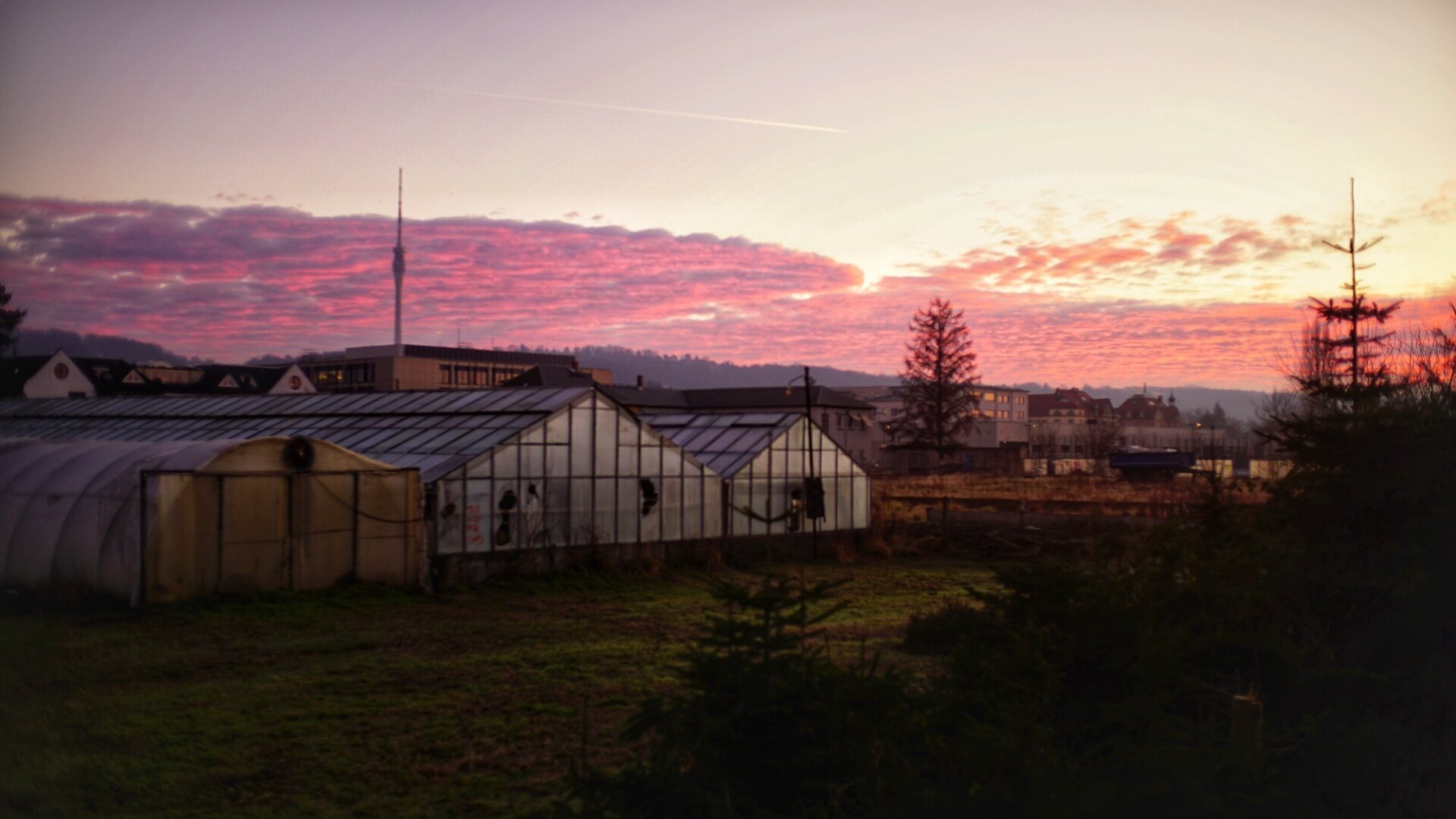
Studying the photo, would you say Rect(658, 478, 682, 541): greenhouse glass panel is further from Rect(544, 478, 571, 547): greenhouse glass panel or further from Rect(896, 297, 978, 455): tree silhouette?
Rect(896, 297, 978, 455): tree silhouette

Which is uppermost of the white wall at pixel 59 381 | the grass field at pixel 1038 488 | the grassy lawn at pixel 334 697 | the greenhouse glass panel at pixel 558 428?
the white wall at pixel 59 381

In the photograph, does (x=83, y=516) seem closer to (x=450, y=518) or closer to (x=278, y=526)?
(x=278, y=526)

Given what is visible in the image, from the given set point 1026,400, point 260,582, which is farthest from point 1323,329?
point 1026,400

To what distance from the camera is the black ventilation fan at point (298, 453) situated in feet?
71.2

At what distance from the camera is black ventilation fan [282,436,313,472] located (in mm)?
21688

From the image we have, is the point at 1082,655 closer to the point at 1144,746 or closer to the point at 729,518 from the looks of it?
the point at 1144,746

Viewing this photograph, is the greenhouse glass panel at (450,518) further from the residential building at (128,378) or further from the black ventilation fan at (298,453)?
the residential building at (128,378)

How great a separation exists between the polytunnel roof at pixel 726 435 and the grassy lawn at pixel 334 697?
8.80 meters

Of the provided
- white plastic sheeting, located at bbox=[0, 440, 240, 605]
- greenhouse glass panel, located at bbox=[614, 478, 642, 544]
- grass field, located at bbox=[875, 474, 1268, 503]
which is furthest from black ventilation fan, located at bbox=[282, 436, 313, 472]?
grass field, located at bbox=[875, 474, 1268, 503]

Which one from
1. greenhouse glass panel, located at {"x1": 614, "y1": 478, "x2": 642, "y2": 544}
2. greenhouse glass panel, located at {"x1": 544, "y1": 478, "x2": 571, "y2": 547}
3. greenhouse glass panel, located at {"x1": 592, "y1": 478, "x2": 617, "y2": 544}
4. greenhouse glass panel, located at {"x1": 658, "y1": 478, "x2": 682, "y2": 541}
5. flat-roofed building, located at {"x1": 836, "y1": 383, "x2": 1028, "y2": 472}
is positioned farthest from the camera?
flat-roofed building, located at {"x1": 836, "y1": 383, "x2": 1028, "y2": 472}

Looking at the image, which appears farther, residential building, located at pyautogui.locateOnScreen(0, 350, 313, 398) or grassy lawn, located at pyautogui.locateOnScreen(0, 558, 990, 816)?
residential building, located at pyautogui.locateOnScreen(0, 350, 313, 398)

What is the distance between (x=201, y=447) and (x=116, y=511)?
1974 millimetres

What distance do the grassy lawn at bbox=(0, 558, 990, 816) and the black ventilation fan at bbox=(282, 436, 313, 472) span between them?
8.91 ft

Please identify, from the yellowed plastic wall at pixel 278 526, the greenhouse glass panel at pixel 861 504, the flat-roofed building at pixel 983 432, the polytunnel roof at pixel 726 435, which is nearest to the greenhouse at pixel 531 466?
the yellowed plastic wall at pixel 278 526
